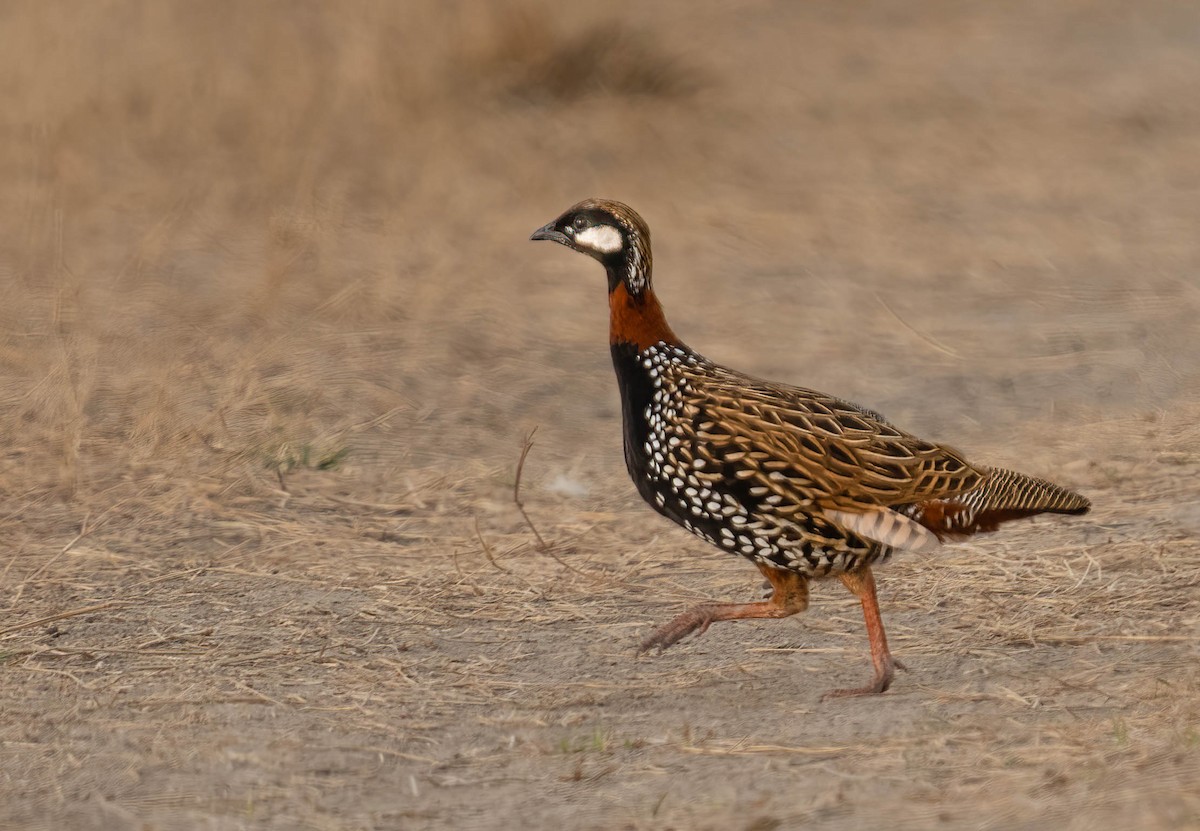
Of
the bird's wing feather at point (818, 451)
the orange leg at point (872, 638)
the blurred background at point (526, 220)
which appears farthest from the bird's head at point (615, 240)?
the blurred background at point (526, 220)

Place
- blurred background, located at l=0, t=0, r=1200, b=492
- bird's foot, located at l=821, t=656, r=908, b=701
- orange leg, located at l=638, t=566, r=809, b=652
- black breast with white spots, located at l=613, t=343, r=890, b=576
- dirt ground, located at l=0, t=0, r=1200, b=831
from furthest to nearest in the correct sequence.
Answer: blurred background, located at l=0, t=0, r=1200, b=492, orange leg, located at l=638, t=566, r=809, b=652, bird's foot, located at l=821, t=656, r=908, b=701, black breast with white spots, located at l=613, t=343, r=890, b=576, dirt ground, located at l=0, t=0, r=1200, b=831

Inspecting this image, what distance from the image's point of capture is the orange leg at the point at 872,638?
456 centimetres

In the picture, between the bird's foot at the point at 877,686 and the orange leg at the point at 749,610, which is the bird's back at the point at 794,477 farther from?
the bird's foot at the point at 877,686

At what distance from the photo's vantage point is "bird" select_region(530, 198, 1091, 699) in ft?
14.6

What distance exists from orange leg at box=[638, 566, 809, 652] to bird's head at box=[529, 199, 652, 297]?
3.03ft

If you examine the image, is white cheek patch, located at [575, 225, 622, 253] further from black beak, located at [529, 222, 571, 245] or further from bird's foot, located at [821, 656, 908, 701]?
bird's foot, located at [821, 656, 908, 701]

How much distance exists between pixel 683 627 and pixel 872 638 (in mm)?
567

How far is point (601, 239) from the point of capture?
4816mm

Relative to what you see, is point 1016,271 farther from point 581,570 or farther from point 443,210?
point 581,570

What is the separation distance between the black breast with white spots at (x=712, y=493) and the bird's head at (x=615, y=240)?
0.98 ft

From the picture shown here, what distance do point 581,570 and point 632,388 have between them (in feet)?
4.60

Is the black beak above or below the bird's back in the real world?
above

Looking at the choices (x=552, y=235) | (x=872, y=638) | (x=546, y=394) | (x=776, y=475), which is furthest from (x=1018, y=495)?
(x=546, y=394)

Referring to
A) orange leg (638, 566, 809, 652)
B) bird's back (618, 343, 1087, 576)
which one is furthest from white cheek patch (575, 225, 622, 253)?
orange leg (638, 566, 809, 652)
